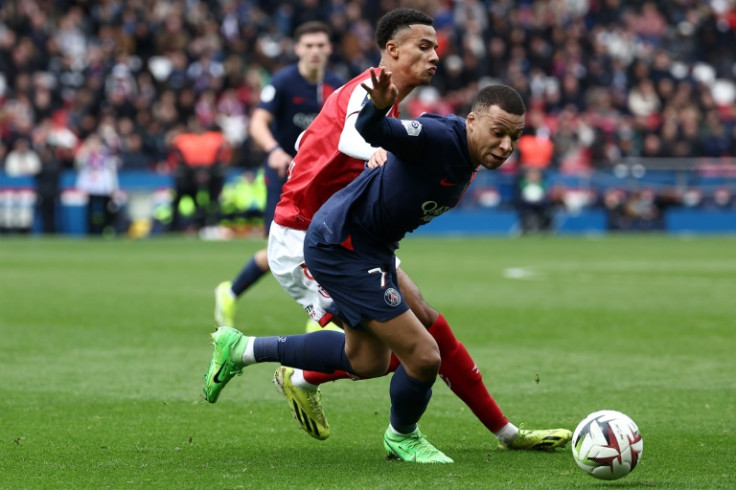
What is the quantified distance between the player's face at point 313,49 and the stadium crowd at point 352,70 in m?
15.4

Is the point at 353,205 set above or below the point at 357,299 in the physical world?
above

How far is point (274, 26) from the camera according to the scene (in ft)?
93.4

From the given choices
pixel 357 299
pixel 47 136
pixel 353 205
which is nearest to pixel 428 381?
pixel 357 299

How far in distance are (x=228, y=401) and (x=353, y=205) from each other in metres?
Result: 1.96

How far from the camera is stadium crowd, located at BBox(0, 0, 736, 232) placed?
25203 mm

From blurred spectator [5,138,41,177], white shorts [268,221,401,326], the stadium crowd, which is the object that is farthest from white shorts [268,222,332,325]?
blurred spectator [5,138,41,177]

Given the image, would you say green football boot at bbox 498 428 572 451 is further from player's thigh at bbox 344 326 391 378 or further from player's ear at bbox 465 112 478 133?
player's ear at bbox 465 112 478 133

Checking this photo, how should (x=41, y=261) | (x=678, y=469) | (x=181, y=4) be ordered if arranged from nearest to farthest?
(x=678, y=469), (x=41, y=261), (x=181, y=4)

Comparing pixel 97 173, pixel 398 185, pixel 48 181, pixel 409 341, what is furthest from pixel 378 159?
pixel 48 181

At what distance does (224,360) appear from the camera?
567 cm

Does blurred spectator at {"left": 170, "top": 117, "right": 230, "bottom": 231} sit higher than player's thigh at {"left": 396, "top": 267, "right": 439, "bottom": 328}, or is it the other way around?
player's thigh at {"left": 396, "top": 267, "right": 439, "bottom": 328}

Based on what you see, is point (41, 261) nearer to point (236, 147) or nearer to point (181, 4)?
point (236, 147)

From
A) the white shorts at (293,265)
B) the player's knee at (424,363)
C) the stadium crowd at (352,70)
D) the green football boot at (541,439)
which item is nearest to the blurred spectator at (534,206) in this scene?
the stadium crowd at (352,70)

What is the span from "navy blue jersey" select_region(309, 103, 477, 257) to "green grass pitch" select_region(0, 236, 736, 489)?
0.97m
